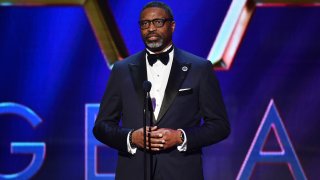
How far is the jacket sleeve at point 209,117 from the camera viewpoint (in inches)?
88.4

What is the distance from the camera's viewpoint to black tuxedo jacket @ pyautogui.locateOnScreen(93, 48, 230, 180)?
226 cm

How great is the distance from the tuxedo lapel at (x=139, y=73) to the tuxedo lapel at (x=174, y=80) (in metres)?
0.10

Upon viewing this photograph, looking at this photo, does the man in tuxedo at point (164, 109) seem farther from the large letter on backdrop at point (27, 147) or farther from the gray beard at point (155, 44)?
the large letter on backdrop at point (27, 147)

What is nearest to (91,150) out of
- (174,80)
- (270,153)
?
(270,153)

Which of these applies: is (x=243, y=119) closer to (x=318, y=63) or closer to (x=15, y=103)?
(x=318, y=63)

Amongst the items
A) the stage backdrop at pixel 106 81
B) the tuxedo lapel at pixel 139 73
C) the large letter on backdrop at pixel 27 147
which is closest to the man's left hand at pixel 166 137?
the tuxedo lapel at pixel 139 73

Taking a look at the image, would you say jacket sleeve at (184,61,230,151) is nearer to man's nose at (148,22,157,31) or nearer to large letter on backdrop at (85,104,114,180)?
man's nose at (148,22,157,31)

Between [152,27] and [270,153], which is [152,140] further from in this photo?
[270,153]

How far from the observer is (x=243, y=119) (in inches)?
151

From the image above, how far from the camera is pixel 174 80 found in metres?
2.31

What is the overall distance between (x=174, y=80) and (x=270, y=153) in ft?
5.68

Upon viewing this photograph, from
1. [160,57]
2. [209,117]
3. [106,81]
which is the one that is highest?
[106,81]

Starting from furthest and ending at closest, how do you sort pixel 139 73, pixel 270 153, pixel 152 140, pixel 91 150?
pixel 91 150
pixel 270 153
pixel 139 73
pixel 152 140

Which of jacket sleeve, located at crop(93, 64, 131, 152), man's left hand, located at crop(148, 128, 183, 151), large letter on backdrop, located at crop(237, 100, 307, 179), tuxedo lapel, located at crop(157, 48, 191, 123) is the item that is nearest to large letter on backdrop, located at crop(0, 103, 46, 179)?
large letter on backdrop, located at crop(237, 100, 307, 179)
